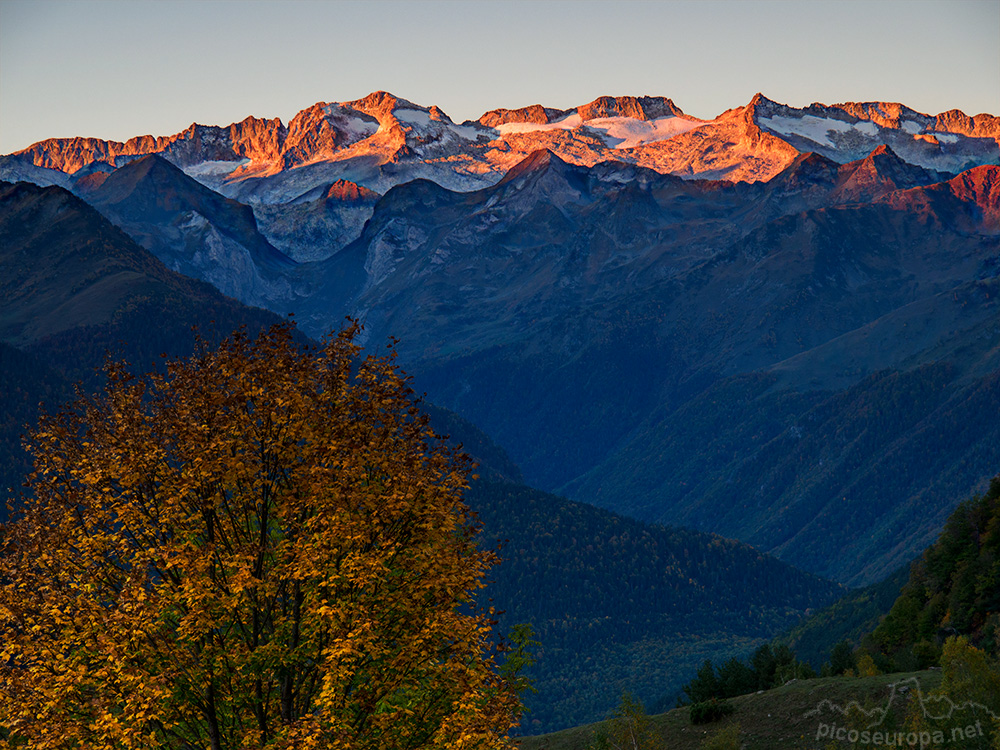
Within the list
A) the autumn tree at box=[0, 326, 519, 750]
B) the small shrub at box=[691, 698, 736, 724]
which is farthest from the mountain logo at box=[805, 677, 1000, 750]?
the autumn tree at box=[0, 326, 519, 750]

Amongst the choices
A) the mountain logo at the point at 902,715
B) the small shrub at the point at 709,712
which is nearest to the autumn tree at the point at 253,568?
the mountain logo at the point at 902,715

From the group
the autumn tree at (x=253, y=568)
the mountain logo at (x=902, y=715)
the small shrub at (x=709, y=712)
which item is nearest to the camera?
the autumn tree at (x=253, y=568)

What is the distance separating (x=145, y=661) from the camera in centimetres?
3170

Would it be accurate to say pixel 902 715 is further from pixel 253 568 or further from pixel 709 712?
pixel 253 568

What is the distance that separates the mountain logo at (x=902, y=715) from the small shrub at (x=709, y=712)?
20.5ft

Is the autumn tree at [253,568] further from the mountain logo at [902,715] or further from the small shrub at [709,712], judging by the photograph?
the small shrub at [709,712]

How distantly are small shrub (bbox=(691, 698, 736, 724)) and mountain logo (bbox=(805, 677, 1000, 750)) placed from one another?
6.26m

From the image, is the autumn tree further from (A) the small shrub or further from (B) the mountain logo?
(A) the small shrub

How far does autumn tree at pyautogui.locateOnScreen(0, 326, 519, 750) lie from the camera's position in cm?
3147

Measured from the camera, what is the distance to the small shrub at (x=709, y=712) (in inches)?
2584

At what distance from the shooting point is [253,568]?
33.4 metres

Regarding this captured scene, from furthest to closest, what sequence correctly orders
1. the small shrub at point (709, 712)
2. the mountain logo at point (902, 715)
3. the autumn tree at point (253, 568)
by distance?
the small shrub at point (709, 712)
the mountain logo at point (902, 715)
the autumn tree at point (253, 568)

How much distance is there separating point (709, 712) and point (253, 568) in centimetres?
4038

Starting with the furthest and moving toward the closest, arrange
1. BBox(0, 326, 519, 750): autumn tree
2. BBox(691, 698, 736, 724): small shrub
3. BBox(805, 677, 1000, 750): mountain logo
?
BBox(691, 698, 736, 724): small shrub
BBox(805, 677, 1000, 750): mountain logo
BBox(0, 326, 519, 750): autumn tree
